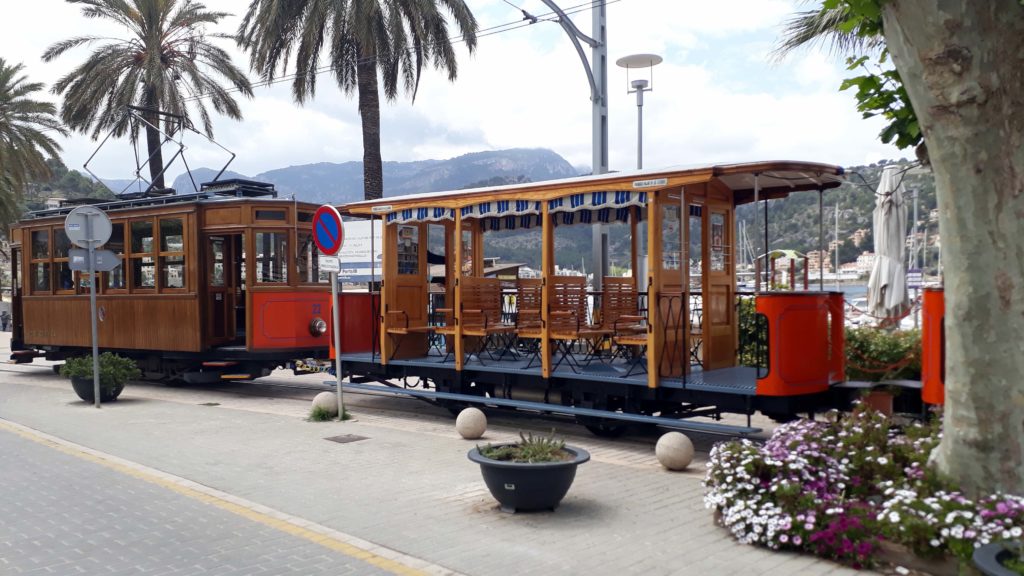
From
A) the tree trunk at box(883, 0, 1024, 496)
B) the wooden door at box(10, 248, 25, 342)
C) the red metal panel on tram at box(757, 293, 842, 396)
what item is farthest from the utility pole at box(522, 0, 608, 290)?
the wooden door at box(10, 248, 25, 342)

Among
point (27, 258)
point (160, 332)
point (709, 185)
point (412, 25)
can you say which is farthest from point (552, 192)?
point (27, 258)

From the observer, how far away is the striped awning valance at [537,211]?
30.7 feet

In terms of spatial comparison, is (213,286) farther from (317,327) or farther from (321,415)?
(321,415)

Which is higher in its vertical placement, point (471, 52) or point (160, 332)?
point (471, 52)

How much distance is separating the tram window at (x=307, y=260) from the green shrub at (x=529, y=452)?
8.37 meters

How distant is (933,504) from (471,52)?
16.9 metres

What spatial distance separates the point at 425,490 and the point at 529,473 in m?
1.33

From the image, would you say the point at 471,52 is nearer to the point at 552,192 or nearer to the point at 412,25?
the point at 412,25

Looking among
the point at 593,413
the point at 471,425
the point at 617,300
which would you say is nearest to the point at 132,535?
the point at 471,425

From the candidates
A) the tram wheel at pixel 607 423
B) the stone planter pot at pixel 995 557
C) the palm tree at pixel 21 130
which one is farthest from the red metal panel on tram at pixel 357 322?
the palm tree at pixel 21 130

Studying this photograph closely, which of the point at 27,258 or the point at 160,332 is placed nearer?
the point at 160,332

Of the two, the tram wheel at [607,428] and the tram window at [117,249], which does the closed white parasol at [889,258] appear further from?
the tram window at [117,249]

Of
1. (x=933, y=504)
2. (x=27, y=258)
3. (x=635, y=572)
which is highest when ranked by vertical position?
(x=27, y=258)

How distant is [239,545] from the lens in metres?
5.71
